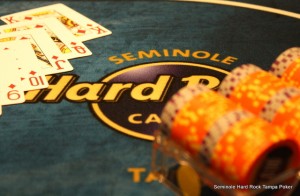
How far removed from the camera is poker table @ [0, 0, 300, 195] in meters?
2.01

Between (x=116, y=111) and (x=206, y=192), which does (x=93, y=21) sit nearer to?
(x=116, y=111)

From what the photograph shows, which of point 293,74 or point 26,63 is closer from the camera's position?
point 293,74

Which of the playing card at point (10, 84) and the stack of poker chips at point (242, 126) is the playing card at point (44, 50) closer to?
the playing card at point (10, 84)

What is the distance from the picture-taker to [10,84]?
258cm

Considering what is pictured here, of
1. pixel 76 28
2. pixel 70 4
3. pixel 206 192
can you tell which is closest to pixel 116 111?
pixel 206 192

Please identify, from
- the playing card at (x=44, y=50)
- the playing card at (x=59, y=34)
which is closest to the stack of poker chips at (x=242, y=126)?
the playing card at (x=44, y=50)

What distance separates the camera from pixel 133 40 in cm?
314

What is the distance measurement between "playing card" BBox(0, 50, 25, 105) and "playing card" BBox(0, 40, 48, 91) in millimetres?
25

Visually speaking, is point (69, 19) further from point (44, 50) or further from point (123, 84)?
point (123, 84)

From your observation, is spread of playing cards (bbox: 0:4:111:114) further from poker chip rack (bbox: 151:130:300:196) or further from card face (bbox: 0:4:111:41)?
poker chip rack (bbox: 151:130:300:196)

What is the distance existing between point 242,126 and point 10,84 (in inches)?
59.8

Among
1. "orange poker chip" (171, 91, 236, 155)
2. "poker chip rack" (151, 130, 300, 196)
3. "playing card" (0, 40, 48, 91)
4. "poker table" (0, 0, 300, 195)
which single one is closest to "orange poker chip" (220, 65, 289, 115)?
"orange poker chip" (171, 91, 236, 155)

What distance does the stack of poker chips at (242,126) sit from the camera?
5.01ft

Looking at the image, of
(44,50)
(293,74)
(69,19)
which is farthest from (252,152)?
(69,19)
